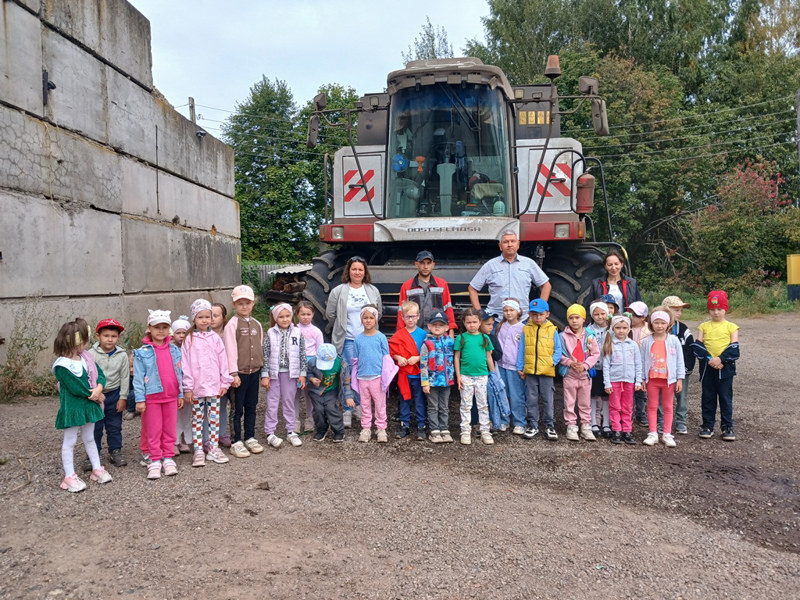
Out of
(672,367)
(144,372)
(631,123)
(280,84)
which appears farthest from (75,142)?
(280,84)

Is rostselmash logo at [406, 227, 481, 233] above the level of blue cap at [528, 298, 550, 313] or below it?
above

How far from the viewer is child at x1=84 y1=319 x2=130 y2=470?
4891 mm

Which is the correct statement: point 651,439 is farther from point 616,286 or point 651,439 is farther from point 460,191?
point 460,191

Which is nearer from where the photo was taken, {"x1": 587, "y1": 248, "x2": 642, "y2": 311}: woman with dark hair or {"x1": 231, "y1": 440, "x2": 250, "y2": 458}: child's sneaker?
{"x1": 231, "y1": 440, "x2": 250, "y2": 458}: child's sneaker

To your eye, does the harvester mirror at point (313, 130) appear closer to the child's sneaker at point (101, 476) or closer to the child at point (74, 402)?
the child at point (74, 402)

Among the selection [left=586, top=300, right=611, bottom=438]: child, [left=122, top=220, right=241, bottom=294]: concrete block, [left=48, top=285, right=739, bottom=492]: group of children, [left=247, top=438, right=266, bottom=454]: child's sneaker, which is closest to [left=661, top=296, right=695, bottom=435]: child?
[left=48, top=285, right=739, bottom=492]: group of children

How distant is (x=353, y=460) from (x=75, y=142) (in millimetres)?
6384

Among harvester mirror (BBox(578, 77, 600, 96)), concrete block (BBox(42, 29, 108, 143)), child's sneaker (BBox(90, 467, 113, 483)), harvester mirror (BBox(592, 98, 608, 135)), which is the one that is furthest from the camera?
concrete block (BBox(42, 29, 108, 143))

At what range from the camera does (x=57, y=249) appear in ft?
27.1

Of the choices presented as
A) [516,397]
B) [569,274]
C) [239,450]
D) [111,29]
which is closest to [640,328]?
[569,274]

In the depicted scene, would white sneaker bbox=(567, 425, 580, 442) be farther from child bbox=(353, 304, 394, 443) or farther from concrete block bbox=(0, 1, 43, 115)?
concrete block bbox=(0, 1, 43, 115)

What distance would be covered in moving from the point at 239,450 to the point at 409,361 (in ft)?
5.44

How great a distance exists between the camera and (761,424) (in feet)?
20.8

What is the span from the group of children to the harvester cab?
3.03ft
